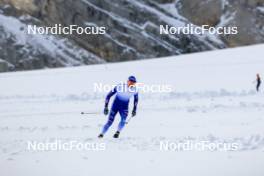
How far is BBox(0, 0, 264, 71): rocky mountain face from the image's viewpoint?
62.1 meters

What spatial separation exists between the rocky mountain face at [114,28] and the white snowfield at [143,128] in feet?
133

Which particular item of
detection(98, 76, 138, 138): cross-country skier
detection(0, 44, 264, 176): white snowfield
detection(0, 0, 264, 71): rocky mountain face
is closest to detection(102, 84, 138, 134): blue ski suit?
detection(98, 76, 138, 138): cross-country skier

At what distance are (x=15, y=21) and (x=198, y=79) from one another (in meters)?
47.0

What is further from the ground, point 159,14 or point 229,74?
point 159,14

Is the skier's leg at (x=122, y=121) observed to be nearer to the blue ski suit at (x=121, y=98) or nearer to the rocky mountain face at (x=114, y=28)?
the blue ski suit at (x=121, y=98)

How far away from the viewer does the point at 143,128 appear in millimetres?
11562

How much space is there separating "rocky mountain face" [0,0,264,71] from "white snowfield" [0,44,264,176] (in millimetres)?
40430

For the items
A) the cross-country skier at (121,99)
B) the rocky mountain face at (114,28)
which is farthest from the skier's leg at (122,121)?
the rocky mountain face at (114,28)

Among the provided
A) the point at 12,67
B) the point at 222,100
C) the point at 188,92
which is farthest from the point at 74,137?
the point at 12,67

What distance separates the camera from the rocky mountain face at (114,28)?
62094 mm

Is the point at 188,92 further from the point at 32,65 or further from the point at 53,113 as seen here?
the point at 32,65

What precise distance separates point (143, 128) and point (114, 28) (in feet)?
189

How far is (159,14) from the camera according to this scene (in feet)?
238

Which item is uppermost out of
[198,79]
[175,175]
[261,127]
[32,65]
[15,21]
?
[15,21]
